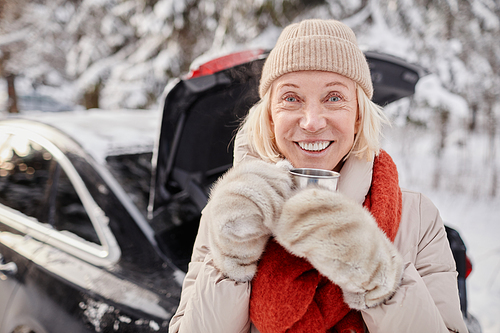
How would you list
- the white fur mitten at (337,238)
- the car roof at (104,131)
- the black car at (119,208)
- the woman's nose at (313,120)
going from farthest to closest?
1. the car roof at (104,131)
2. the black car at (119,208)
3. the woman's nose at (313,120)
4. the white fur mitten at (337,238)

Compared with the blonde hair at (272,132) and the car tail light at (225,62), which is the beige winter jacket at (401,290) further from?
the car tail light at (225,62)

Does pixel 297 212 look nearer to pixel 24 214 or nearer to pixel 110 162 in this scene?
pixel 110 162

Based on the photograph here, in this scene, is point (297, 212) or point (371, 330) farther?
point (371, 330)

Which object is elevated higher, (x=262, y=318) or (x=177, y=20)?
(x=177, y=20)

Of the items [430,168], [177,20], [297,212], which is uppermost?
[177,20]

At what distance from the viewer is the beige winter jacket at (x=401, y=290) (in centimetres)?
91

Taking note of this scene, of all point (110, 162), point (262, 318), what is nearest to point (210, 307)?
point (262, 318)

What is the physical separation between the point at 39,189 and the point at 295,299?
7.28 feet

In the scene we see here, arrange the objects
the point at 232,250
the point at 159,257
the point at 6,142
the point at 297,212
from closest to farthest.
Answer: the point at 297,212
the point at 232,250
the point at 159,257
the point at 6,142

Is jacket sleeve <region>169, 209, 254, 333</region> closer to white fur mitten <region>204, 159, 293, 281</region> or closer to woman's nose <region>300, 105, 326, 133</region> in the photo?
white fur mitten <region>204, 159, 293, 281</region>

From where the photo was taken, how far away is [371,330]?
0.98 m

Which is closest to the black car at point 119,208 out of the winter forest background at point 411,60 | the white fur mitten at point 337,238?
the white fur mitten at point 337,238

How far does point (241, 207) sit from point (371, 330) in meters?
0.60

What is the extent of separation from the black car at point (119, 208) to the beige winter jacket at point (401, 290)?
41cm
